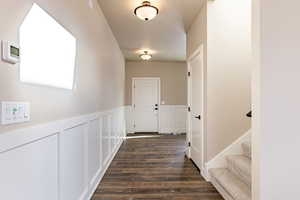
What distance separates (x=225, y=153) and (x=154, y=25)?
257 centimetres

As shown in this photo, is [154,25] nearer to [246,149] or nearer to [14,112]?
[246,149]

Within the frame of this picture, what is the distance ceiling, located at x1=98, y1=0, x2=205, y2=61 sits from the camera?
2.99m

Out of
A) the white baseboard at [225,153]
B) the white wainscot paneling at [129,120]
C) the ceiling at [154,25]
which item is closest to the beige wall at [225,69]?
the white baseboard at [225,153]

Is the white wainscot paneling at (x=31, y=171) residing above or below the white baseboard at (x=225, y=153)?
above

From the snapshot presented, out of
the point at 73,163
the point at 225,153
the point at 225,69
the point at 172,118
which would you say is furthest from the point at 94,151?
the point at 172,118

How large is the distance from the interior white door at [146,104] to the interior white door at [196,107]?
3.35 metres

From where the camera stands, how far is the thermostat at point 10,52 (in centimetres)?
96

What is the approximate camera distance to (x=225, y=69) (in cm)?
285

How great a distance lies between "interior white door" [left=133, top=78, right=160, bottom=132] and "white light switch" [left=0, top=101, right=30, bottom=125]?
601cm

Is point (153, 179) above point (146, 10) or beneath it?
beneath

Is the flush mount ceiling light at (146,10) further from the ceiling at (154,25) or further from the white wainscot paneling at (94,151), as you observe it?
the white wainscot paneling at (94,151)

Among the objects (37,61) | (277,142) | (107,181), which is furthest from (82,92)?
(277,142)

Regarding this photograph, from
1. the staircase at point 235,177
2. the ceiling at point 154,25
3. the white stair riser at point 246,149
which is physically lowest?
the staircase at point 235,177

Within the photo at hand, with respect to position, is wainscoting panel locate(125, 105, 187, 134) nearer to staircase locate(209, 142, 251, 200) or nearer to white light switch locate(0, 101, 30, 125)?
staircase locate(209, 142, 251, 200)
